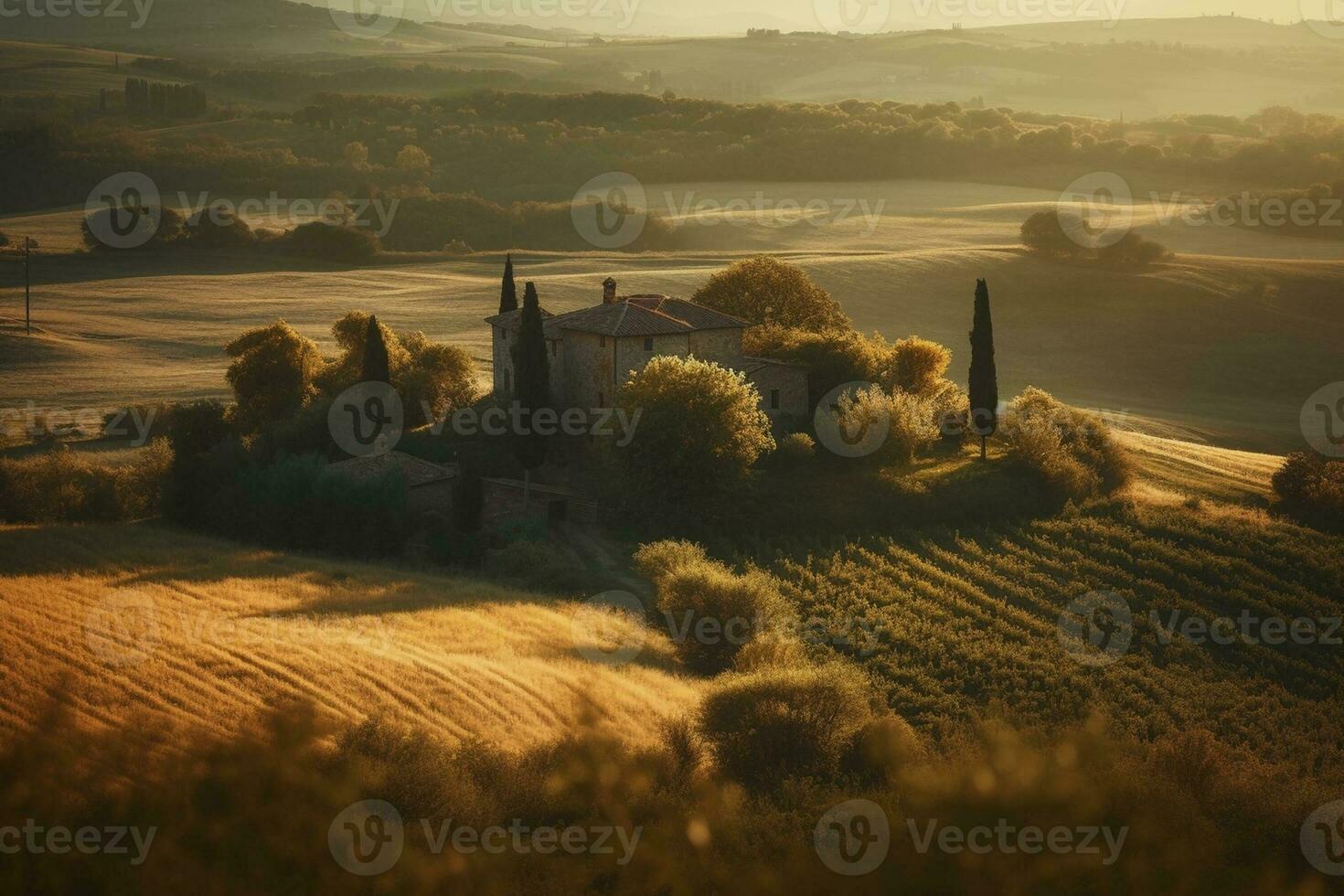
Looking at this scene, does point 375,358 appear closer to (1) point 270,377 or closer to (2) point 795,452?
(1) point 270,377

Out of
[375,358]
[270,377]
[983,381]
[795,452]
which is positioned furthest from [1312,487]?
[270,377]

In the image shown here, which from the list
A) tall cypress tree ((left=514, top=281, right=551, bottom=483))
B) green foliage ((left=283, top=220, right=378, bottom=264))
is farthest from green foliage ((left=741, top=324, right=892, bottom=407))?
green foliage ((left=283, top=220, right=378, bottom=264))

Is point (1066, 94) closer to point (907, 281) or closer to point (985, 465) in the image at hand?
point (907, 281)

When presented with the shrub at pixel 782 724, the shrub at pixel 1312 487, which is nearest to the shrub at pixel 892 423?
the shrub at pixel 1312 487

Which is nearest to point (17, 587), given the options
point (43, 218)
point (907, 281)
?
point (907, 281)

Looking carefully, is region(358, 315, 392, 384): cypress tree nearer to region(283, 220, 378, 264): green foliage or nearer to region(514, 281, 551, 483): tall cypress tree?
region(514, 281, 551, 483): tall cypress tree

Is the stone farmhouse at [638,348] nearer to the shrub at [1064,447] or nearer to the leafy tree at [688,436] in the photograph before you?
the leafy tree at [688,436]
